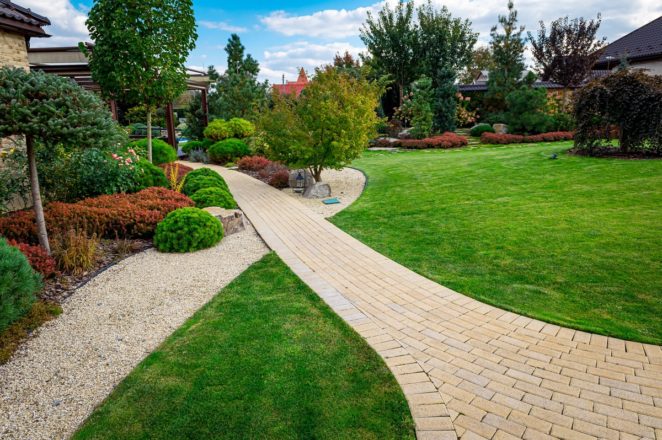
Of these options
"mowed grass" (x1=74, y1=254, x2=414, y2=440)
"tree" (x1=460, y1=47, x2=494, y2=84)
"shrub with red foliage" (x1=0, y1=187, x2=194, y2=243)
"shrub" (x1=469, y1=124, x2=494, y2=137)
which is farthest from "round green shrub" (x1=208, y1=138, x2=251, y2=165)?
"tree" (x1=460, y1=47, x2=494, y2=84)

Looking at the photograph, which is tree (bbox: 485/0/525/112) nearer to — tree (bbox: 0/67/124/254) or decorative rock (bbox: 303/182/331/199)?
decorative rock (bbox: 303/182/331/199)

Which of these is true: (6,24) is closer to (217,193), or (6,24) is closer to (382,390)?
(217,193)

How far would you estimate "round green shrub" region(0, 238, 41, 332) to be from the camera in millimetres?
3900

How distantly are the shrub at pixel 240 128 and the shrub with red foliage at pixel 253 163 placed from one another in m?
3.41

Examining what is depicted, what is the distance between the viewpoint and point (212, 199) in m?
9.16

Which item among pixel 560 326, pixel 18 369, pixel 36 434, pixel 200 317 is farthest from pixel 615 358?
pixel 18 369

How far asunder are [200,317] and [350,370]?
1989 millimetres

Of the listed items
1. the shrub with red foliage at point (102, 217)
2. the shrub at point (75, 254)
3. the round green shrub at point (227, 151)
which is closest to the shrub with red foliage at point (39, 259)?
the shrub at point (75, 254)

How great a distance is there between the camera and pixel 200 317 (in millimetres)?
4699

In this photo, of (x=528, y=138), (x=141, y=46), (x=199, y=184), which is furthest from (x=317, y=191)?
(x=528, y=138)

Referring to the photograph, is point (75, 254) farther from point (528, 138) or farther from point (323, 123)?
point (528, 138)

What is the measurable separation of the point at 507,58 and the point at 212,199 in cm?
2286

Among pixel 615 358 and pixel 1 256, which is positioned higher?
pixel 1 256

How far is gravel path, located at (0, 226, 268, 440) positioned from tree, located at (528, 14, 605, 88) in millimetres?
27608
